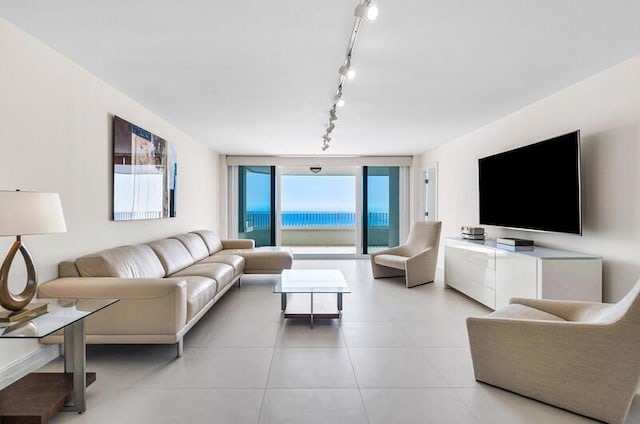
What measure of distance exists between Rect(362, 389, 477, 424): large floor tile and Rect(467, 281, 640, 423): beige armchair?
38 centimetres

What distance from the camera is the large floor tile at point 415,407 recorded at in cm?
202

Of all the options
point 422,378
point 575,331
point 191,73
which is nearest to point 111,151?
point 191,73

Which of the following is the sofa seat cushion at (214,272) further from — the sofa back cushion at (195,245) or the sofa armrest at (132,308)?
the sofa armrest at (132,308)

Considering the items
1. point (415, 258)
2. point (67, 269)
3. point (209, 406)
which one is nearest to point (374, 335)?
point (209, 406)

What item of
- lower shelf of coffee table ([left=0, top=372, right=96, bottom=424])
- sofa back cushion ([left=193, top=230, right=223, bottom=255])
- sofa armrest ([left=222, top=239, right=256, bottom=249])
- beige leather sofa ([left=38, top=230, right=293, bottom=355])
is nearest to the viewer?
lower shelf of coffee table ([left=0, top=372, right=96, bottom=424])

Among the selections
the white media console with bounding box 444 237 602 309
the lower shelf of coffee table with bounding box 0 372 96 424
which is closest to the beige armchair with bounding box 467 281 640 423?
the white media console with bounding box 444 237 602 309

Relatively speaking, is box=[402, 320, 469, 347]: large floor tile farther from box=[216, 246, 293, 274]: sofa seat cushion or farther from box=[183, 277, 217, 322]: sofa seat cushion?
box=[216, 246, 293, 274]: sofa seat cushion

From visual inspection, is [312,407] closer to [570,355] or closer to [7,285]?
[570,355]

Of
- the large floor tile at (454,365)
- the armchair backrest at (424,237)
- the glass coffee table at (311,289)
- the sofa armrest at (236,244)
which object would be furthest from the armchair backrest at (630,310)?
the sofa armrest at (236,244)

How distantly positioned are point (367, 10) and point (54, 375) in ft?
9.28

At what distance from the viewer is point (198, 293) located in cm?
326

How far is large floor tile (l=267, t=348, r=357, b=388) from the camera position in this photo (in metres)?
2.43

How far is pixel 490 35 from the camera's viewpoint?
8.21 feet

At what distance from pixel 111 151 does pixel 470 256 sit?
4.17 metres
